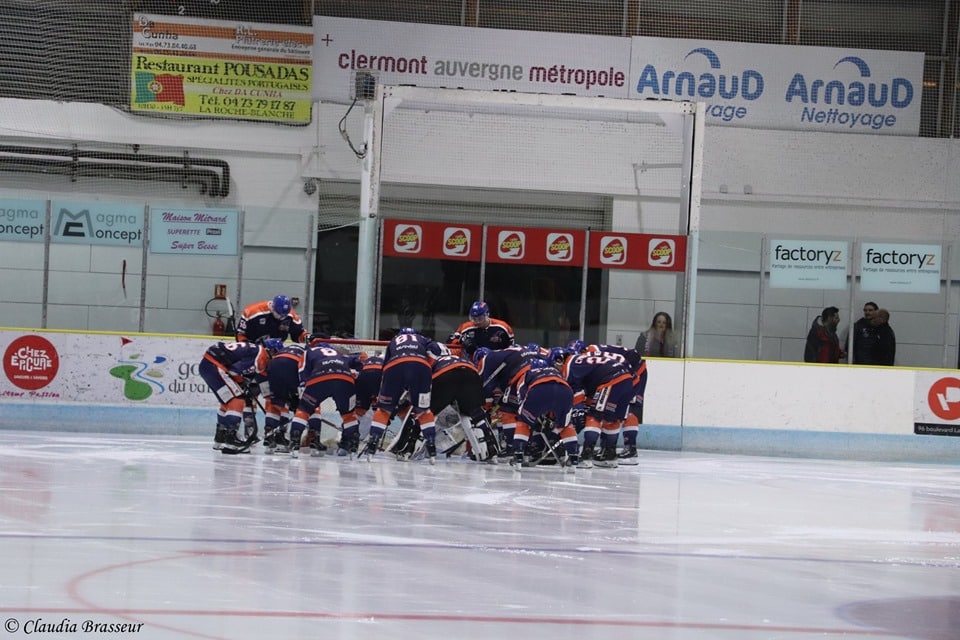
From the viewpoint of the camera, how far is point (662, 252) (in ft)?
45.1

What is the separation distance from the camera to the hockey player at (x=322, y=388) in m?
10.2

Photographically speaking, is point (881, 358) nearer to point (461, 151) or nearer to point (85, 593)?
point (461, 151)

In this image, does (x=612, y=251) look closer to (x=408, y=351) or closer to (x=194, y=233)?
(x=194, y=233)

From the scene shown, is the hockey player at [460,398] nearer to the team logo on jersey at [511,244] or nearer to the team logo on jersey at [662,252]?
the team logo on jersey at [662,252]

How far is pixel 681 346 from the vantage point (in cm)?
1327

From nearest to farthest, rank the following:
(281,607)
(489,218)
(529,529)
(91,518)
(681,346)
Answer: (281,607) < (91,518) < (529,529) < (681,346) < (489,218)

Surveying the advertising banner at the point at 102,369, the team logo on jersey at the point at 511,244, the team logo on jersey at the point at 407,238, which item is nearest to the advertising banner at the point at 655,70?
the team logo on jersey at the point at 511,244

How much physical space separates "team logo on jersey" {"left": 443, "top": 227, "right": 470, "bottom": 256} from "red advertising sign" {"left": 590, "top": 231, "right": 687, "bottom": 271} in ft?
4.66

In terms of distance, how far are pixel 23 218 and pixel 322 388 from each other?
435cm

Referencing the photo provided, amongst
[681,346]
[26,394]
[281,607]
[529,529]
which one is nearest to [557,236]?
[681,346]

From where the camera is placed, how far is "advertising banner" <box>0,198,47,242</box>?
41.2ft

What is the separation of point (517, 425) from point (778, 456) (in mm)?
3979

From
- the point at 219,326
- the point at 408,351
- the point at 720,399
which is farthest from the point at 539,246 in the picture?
the point at 408,351

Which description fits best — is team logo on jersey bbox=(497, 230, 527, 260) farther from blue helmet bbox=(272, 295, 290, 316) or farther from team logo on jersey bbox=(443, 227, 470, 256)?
blue helmet bbox=(272, 295, 290, 316)
